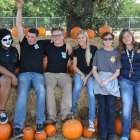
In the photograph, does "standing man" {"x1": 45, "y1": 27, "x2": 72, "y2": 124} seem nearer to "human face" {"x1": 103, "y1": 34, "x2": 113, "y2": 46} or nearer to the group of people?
the group of people

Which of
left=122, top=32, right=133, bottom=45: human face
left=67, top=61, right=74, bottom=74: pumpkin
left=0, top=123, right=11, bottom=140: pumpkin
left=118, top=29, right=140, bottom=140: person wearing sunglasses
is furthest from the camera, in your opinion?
left=67, top=61, right=74, bottom=74: pumpkin

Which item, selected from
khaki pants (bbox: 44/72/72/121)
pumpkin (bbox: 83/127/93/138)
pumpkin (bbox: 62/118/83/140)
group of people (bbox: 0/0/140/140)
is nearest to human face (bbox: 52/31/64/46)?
group of people (bbox: 0/0/140/140)

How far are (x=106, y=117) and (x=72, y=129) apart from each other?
1.79ft

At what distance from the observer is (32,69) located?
5.58m

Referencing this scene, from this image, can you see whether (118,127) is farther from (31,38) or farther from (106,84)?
(31,38)

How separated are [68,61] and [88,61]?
25.0 inches

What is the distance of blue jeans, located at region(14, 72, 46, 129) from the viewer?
16.4 ft

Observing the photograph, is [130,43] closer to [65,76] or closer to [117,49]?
[117,49]

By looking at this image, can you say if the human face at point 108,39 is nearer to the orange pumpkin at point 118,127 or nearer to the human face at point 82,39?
the human face at point 82,39

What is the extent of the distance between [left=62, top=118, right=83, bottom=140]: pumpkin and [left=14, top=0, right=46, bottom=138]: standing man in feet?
1.11

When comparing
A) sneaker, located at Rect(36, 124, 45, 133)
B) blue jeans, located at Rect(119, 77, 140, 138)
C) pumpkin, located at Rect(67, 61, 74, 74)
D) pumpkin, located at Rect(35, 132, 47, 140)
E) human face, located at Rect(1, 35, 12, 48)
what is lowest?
pumpkin, located at Rect(35, 132, 47, 140)

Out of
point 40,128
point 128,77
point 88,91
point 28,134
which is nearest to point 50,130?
point 40,128

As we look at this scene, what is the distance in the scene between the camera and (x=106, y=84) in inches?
207

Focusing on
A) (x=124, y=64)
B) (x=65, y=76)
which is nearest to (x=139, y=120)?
(x=124, y=64)
